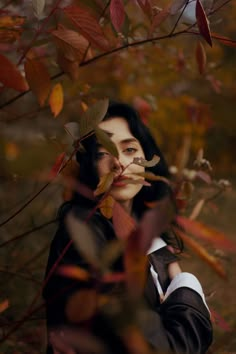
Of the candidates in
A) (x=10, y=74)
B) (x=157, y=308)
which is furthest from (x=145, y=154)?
(x=10, y=74)

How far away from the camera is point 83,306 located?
620 mm

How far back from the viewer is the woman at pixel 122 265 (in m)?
1.09

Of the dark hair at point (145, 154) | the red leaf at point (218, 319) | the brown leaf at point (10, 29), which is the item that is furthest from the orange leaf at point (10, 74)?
the red leaf at point (218, 319)

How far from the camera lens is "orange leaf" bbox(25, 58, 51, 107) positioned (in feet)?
3.73

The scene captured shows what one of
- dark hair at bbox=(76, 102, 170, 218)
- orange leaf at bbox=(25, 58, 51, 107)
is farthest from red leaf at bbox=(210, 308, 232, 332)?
orange leaf at bbox=(25, 58, 51, 107)

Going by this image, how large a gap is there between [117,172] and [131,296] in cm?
72

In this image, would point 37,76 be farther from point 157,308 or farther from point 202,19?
point 157,308

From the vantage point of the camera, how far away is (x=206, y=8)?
1.13m

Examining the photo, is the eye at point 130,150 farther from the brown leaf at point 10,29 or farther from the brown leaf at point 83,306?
the brown leaf at point 83,306

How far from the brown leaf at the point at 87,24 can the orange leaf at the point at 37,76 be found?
0.37 feet

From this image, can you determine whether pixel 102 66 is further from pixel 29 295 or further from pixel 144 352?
pixel 144 352

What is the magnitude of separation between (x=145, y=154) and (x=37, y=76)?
400 mm

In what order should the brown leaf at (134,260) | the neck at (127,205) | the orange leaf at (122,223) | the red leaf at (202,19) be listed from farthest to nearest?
the neck at (127,205)
the red leaf at (202,19)
the orange leaf at (122,223)
the brown leaf at (134,260)

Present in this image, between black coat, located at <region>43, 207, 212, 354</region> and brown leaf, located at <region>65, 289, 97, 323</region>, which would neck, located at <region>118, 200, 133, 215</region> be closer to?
black coat, located at <region>43, 207, 212, 354</region>
